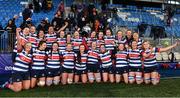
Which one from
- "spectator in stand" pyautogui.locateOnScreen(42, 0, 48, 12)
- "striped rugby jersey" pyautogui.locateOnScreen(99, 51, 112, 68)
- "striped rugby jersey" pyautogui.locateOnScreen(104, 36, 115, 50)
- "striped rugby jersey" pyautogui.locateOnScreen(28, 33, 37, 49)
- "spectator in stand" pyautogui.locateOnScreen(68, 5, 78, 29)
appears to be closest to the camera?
"striped rugby jersey" pyautogui.locateOnScreen(28, 33, 37, 49)

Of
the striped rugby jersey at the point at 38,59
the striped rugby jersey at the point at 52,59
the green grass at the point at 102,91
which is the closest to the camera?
the green grass at the point at 102,91

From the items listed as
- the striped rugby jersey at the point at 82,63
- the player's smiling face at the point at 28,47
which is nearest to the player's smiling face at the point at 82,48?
the striped rugby jersey at the point at 82,63

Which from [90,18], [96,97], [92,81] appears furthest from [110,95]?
[90,18]

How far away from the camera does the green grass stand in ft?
34.8

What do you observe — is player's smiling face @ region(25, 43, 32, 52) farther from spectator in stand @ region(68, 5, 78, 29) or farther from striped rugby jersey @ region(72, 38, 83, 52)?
spectator in stand @ region(68, 5, 78, 29)

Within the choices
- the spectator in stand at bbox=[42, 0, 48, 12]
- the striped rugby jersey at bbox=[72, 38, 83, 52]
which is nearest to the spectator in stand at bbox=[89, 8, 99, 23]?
the spectator in stand at bbox=[42, 0, 48, 12]

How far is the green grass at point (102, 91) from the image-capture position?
10594mm

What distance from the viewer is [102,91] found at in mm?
11164

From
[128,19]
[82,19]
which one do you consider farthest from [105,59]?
[128,19]

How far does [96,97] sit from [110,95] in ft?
1.96

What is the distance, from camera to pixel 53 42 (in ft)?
42.5

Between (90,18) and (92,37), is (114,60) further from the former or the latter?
(90,18)

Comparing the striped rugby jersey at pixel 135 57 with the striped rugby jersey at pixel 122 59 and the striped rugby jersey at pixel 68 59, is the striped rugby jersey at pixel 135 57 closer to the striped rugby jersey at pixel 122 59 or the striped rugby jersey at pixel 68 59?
the striped rugby jersey at pixel 122 59

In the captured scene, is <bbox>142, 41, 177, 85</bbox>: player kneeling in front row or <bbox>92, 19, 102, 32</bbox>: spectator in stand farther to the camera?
<bbox>92, 19, 102, 32</bbox>: spectator in stand
